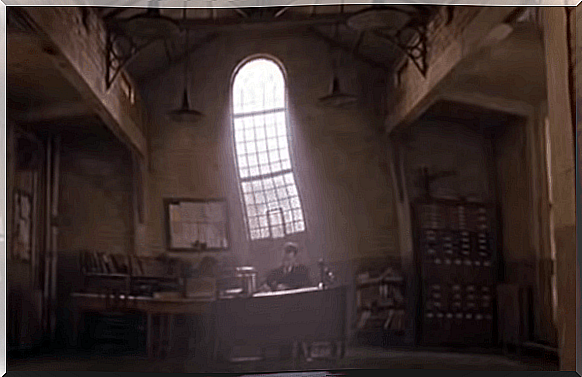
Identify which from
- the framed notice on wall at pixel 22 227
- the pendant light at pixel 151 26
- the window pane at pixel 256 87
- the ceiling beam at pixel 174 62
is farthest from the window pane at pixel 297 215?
the framed notice on wall at pixel 22 227

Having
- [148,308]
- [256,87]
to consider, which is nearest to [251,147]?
[256,87]

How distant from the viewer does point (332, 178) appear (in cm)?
384

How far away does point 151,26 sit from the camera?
3.83 metres

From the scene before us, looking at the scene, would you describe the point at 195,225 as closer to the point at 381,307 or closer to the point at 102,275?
the point at 102,275

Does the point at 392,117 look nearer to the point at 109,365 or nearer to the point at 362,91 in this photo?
the point at 362,91

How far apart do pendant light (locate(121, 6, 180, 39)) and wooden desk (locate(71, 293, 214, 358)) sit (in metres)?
1.20

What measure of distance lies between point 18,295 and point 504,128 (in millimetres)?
2359

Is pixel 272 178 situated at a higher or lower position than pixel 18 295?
higher

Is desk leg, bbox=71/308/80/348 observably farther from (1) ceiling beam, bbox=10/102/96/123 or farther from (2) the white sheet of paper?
(1) ceiling beam, bbox=10/102/96/123

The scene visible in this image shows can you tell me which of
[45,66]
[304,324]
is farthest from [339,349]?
[45,66]

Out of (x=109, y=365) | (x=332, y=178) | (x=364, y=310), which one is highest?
(x=332, y=178)

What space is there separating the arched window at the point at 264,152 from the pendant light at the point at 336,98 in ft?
0.64

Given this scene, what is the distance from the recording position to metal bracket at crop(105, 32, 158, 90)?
12.4 ft

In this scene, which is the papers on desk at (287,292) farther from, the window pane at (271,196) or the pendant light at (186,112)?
the pendant light at (186,112)
